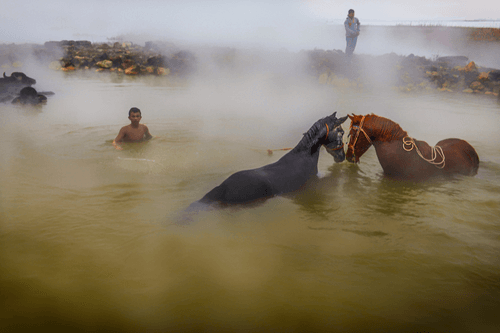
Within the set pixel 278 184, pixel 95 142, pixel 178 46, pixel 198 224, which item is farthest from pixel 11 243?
pixel 178 46

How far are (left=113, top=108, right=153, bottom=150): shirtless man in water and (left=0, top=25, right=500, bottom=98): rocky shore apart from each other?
1259 cm

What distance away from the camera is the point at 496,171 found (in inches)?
228

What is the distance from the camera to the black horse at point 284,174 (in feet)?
13.5

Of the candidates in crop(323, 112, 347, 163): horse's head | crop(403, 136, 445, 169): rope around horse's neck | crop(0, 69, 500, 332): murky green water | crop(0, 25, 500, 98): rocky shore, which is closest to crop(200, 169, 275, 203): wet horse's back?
crop(0, 69, 500, 332): murky green water

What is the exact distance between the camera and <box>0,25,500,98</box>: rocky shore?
16.3 meters

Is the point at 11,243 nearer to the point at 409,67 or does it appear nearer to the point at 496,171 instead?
the point at 496,171

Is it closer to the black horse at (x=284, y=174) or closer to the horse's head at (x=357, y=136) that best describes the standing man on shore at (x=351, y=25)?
the horse's head at (x=357, y=136)

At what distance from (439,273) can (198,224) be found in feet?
8.49

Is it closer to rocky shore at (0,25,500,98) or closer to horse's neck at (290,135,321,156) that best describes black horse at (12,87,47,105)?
rocky shore at (0,25,500,98)

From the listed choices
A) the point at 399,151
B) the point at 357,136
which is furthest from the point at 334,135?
the point at 399,151

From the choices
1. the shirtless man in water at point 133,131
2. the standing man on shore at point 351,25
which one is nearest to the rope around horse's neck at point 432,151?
the shirtless man in water at point 133,131

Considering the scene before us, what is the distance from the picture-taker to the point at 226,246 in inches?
131

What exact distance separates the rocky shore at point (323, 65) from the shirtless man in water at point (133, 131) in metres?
12.6

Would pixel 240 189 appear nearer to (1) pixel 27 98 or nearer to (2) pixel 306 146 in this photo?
(2) pixel 306 146
